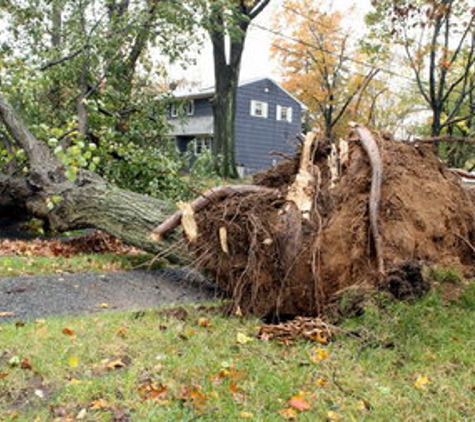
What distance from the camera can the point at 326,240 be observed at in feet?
15.3

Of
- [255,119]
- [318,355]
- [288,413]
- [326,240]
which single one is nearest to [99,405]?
[288,413]

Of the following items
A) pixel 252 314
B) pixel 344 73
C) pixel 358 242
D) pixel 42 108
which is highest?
pixel 344 73

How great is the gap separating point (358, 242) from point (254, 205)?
1.01m

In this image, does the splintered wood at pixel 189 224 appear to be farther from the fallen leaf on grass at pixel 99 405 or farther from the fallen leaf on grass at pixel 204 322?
the fallen leaf on grass at pixel 99 405

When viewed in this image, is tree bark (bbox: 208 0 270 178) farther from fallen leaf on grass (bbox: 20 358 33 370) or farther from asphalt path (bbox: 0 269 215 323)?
fallen leaf on grass (bbox: 20 358 33 370)

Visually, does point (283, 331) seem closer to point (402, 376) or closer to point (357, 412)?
point (402, 376)

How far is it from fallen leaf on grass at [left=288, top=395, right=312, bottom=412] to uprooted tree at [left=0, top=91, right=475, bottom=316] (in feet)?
5.49

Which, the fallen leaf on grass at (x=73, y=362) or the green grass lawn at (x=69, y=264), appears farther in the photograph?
the green grass lawn at (x=69, y=264)

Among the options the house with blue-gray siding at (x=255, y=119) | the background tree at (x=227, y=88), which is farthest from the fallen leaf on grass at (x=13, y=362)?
the house with blue-gray siding at (x=255, y=119)

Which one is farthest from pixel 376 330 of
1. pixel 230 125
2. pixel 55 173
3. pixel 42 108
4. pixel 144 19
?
pixel 230 125

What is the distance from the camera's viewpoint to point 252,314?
4695mm

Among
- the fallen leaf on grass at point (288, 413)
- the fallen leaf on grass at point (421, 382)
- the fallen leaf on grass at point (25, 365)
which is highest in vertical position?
the fallen leaf on grass at point (25, 365)

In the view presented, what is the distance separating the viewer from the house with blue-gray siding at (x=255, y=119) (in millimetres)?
31188

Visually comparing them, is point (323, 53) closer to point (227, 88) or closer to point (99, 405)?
point (227, 88)
